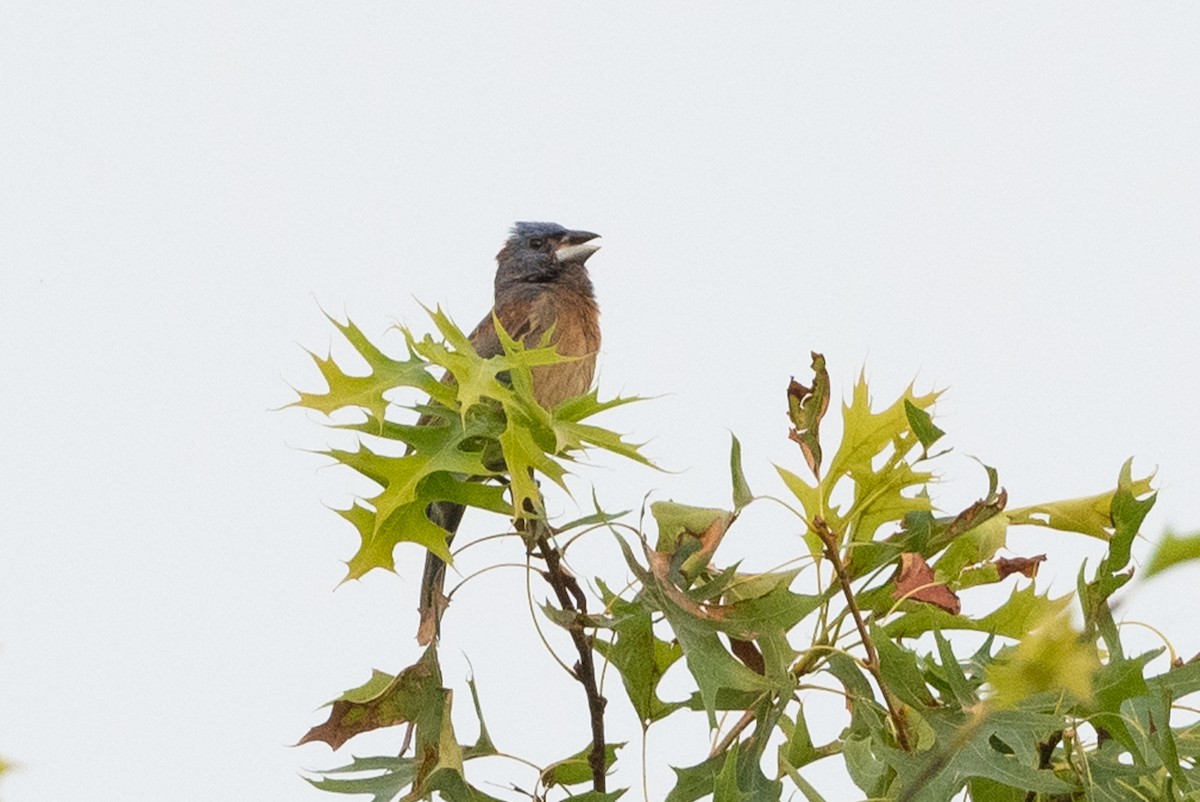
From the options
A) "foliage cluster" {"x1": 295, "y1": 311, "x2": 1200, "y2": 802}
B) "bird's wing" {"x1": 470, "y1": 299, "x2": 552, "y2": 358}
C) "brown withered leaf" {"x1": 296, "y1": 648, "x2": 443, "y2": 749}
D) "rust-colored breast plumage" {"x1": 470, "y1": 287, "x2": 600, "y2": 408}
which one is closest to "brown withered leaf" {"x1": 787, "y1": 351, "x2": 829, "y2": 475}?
"foliage cluster" {"x1": 295, "y1": 311, "x2": 1200, "y2": 802}

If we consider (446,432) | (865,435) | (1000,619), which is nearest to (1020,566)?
(1000,619)

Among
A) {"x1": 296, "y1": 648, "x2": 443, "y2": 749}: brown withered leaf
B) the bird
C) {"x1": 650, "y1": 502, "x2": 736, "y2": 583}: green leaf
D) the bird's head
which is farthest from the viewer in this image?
the bird's head

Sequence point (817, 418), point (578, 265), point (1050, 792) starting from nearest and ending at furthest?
1. point (1050, 792)
2. point (817, 418)
3. point (578, 265)

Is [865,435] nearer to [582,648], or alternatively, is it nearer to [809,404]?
[809,404]

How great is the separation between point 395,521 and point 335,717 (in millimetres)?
395

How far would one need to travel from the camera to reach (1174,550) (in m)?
1.85

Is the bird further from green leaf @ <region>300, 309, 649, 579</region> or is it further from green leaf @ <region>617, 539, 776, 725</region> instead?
green leaf @ <region>617, 539, 776, 725</region>

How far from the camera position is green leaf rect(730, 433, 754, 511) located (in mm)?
2805

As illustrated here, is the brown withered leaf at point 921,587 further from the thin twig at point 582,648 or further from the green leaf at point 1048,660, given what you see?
the green leaf at point 1048,660

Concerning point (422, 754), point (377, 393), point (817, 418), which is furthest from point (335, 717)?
point (817, 418)

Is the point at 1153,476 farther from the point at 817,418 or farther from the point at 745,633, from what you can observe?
the point at 745,633

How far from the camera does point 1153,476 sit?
10.3 feet

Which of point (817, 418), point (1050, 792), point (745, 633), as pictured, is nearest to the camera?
point (1050, 792)

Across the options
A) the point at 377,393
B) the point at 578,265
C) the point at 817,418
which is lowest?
the point at 817,418
